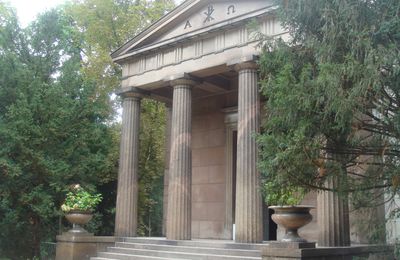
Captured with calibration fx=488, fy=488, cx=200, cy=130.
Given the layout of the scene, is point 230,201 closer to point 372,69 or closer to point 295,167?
point 295,167

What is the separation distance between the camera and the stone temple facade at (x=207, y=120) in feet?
43.4

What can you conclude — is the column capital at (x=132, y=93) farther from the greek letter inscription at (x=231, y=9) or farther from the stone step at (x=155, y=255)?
the stone step at (x=155, y=255)

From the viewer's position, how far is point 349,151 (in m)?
8.48

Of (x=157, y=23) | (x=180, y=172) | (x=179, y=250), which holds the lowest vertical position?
(x=179, y=250)

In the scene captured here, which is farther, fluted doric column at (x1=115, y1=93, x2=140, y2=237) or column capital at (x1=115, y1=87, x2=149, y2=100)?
column capital at (x1=115, y1=87, x2=149, y2=100)

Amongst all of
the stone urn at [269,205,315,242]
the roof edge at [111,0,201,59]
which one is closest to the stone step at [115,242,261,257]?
the stone urn at [269,205,315,242]

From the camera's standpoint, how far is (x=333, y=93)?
288 inches

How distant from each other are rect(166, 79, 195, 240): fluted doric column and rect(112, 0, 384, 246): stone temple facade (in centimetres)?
3

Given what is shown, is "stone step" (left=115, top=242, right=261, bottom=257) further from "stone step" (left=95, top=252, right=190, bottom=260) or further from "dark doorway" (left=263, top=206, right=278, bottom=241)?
"dark doorway" (left=263, top=206, right=278, bottom=241)

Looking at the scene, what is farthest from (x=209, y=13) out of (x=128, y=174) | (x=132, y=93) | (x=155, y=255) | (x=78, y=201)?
(x=155, y=255)

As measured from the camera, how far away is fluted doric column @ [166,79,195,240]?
14641 millimetres

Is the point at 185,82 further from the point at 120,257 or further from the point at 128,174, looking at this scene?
the point at 120,257

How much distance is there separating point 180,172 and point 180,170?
0.06m

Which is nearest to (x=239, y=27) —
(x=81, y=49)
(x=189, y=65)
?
(x=189, y=65)
